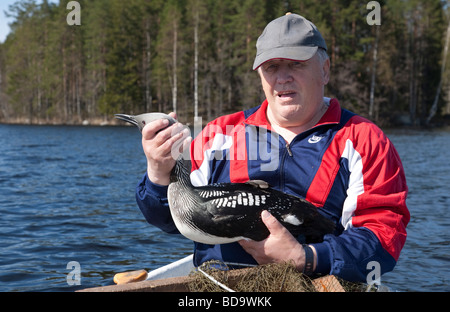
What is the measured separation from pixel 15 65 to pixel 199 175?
5902 cm

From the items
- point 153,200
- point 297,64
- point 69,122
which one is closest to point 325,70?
point 297,64

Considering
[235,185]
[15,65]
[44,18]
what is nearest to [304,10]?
[44,18]

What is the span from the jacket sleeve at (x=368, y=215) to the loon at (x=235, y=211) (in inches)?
6.5

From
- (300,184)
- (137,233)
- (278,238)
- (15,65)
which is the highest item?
(15,65)

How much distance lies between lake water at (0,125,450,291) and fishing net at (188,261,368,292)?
12.0ft

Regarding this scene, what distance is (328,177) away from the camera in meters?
2.80

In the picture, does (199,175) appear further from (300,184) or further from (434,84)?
(434,84)

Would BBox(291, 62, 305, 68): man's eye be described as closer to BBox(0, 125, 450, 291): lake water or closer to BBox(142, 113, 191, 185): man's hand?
BBox(142, 113, 191, 185): man's hand

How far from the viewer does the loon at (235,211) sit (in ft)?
8.48

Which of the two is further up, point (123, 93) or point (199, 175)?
point (123, 93)

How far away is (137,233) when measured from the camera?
8.38 m

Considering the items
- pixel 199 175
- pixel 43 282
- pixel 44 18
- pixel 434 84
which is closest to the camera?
pixel 199 175

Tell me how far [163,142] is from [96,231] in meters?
6.34

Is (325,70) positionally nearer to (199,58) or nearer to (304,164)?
(304,164)
